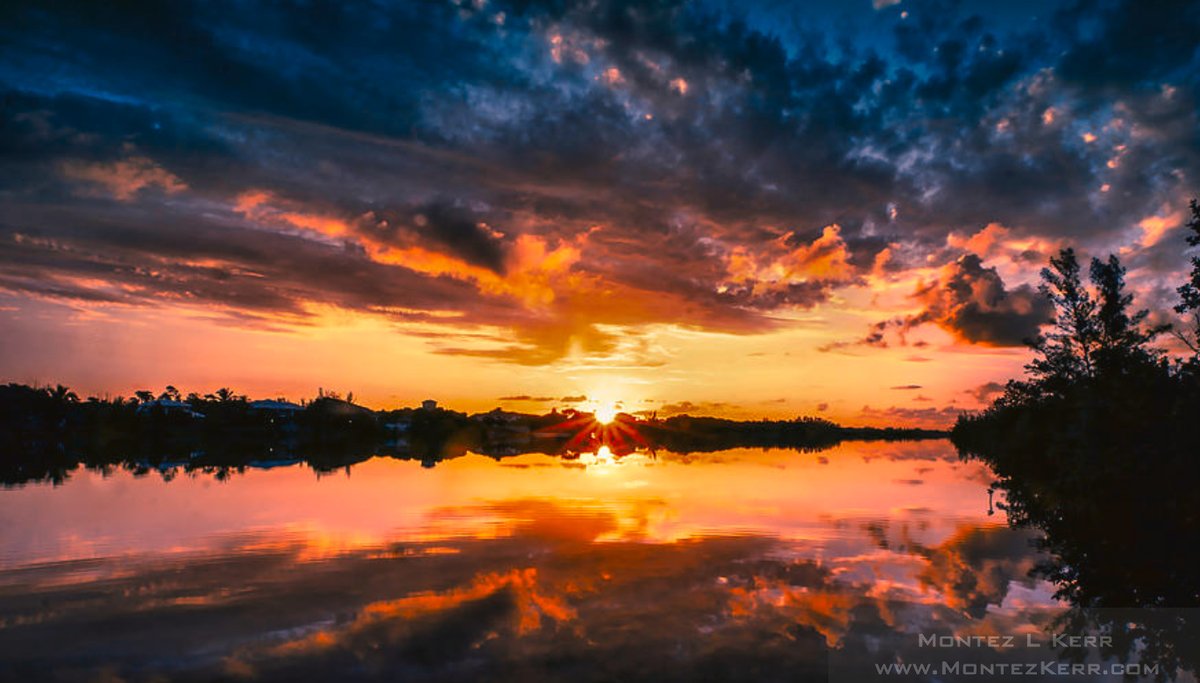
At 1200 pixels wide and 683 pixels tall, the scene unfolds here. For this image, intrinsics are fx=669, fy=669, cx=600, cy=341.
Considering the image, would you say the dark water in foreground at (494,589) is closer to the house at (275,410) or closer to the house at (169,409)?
the house at (169,409)

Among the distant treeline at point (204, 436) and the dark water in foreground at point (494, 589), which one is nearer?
the dark water in foreground at point (494, 589)

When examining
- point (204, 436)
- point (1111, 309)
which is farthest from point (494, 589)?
point (204, 436)

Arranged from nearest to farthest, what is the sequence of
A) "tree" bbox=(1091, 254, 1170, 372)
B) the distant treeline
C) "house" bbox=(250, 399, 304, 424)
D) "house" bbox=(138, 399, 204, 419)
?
"tree" bbox=(1091, 254, 1170, 372) → the distant treeline → "house" bbox=(138, 399, 204, 419) → "house" bbox=(250, 399, 304, 424)

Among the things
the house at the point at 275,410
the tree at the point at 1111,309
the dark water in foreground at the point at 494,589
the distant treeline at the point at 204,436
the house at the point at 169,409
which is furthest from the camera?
the house at the point at 275,410

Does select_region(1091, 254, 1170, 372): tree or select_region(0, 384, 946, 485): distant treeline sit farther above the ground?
select_region(1091, 254, 1170, 372): tree

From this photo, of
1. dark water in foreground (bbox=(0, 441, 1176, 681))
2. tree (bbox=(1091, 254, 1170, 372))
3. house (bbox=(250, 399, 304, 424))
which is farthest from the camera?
house (bbox=(250, 399, 304, 424))

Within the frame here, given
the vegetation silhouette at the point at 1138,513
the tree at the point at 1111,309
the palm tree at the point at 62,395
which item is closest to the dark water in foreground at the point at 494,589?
the vegetation silhouette at the point at 1138,513

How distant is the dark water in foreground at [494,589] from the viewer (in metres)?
12.8

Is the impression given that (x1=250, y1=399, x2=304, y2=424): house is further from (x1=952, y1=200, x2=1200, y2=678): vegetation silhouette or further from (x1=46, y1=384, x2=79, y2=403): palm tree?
(x1=952, y1=200, x2=1200, y2=678): vegetation silhouette

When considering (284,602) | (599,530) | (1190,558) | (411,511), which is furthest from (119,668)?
(1190,558)

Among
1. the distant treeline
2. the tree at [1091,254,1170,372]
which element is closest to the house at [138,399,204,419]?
the distant treeline

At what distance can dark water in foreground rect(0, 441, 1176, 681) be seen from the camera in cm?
1282

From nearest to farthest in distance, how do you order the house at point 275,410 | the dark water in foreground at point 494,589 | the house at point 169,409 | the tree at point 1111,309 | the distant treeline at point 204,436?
1. the dark water in foreground at point 494,589
2. the tree at point 1111,309
3. the distant treeline at point 204,436
4. the house at point 169,409
5. the house at point 275,410

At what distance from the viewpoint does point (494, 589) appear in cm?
1817
